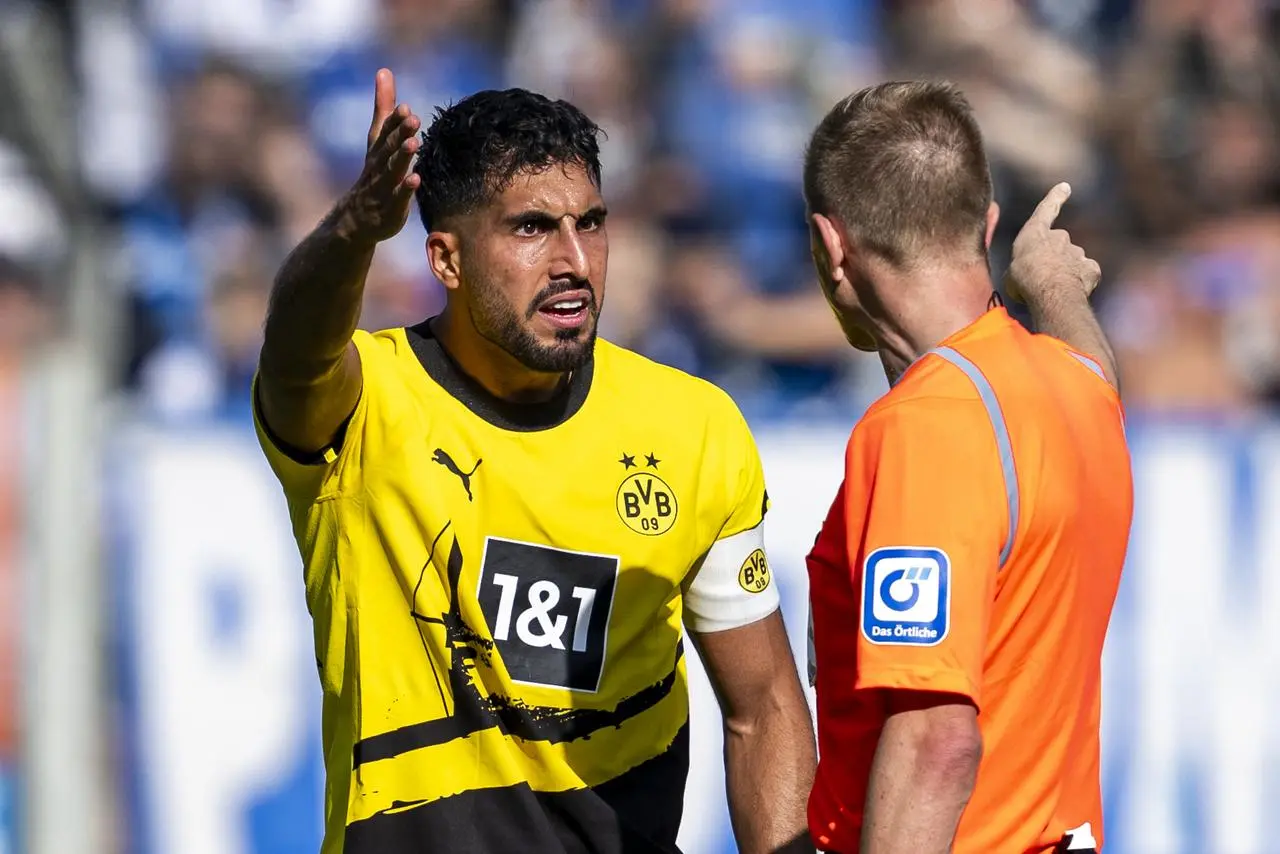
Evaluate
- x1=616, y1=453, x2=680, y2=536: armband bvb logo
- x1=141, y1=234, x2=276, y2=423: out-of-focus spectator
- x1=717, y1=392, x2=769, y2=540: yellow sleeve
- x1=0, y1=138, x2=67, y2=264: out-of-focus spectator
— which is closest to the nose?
x1=616, y1=453, x2=680, y2=536: armband bvb logo

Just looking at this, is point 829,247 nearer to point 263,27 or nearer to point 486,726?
point 486,726

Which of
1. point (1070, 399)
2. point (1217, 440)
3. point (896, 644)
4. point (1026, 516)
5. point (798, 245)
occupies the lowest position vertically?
point (896, 644)

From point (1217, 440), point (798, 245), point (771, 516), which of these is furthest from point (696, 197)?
point (1217, 440)

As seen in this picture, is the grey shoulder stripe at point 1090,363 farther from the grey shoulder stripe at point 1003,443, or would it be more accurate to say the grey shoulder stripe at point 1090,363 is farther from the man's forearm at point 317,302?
the man's forearm at point 317,302

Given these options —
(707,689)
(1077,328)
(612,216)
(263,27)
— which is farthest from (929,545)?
(263,27)

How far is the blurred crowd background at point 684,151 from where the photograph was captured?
26.1 feet

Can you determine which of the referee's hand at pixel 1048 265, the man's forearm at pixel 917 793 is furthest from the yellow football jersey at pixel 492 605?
the man's forearm at pixel 917 793

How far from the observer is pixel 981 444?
306 cm

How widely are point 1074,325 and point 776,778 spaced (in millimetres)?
1264

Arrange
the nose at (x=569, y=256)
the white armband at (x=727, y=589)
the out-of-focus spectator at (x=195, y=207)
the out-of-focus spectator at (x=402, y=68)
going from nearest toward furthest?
the nose at (x=569, y=256) → the white armband at (x=727, y=589) → the out-of-focus spectator at (x=195, y=207) → the out-of-focus spectator at (x=402, y=68)

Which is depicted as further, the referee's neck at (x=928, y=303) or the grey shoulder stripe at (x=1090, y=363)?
the grey shoulder stripe at (x=1090, y=363)

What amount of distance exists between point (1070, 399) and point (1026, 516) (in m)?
0.31

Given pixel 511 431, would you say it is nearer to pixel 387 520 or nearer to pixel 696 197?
pixel 387 520

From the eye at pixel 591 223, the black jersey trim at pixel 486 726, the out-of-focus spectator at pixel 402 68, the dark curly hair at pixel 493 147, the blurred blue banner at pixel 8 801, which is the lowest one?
the blurred blue banner at pixel 8 801
